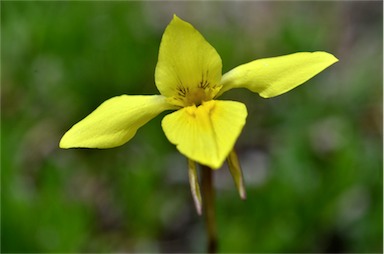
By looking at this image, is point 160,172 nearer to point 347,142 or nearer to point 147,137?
point 147,137

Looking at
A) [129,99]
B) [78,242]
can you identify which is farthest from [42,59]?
[129,99]

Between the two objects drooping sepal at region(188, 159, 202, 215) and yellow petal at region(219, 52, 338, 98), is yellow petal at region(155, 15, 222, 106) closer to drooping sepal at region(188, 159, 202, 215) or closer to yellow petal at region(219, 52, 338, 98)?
yellow petal at region(219, 52, 338, 98)

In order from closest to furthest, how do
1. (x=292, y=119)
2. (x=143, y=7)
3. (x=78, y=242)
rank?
(x=78, y=242) < (x=292, y=119) < (x=143, y=7)

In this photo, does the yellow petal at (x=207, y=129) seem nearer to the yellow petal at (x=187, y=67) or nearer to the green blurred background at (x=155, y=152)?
the yellow petal at (x=187, y=67)

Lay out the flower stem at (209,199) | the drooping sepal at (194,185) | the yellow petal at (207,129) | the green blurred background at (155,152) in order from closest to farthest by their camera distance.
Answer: the yellow petal at (207,129) < the drooping sepal at (194,185) < the flower stem at (209,199) < the green blurred background at (155,152)

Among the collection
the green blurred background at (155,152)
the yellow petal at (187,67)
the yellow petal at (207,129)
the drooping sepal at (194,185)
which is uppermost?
the yellow petal at (187,67)

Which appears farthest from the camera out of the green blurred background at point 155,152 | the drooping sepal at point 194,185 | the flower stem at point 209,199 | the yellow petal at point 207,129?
the green blurred background at point 155,152

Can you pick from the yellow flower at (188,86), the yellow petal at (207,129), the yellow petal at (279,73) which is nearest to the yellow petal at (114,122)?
the yellow flower at (188,86)

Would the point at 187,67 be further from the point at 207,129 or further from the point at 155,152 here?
the point at 155,152

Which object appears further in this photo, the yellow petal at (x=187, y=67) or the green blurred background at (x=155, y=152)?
the green blurred background at (x=155, y=152)
